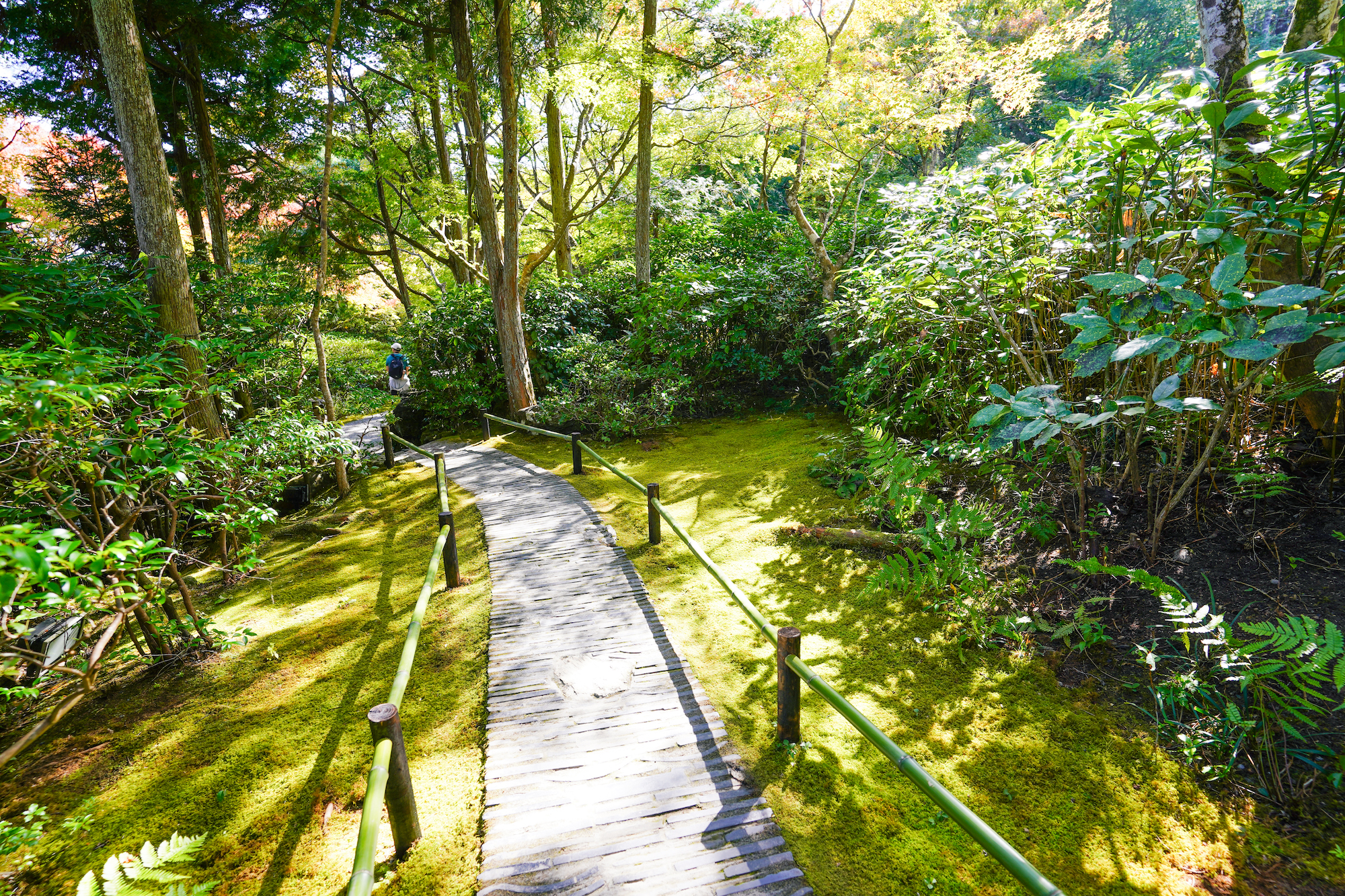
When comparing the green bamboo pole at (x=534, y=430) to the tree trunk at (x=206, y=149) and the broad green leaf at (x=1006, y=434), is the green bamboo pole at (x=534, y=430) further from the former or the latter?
the broad green leaf at (x=1006, y=434)

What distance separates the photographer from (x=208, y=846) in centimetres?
290

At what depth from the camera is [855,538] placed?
217 inches

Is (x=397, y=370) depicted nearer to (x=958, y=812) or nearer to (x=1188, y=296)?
(x=958, y=812)

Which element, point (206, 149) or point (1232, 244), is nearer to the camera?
point (1232, 244)

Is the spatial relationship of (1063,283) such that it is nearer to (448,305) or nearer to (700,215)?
(448,305)

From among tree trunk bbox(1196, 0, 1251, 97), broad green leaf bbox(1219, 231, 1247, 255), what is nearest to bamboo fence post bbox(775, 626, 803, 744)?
broad green leaf bbox(1219, 231, 1247, 255)

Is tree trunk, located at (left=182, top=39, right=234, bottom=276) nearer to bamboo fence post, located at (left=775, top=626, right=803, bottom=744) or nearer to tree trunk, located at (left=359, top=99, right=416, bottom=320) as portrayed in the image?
tree trunk, located at (left=359, top=99, right=416, bottom=320)

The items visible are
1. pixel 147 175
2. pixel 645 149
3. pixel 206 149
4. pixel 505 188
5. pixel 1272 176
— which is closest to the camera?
pixel 1272 176

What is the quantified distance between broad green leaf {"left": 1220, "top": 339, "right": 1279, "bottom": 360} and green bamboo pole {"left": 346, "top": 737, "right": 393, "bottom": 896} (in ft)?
11.5

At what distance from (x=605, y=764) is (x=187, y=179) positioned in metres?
13.4

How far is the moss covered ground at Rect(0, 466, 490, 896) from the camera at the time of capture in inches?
111

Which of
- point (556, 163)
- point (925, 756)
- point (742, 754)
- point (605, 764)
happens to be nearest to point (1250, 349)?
point (925, 756)

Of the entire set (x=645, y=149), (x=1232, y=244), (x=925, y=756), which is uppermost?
(x=645, y=149)

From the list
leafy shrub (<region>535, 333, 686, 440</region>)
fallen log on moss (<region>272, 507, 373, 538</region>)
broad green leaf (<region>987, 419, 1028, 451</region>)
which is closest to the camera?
broad green leaf (<region>987, 419, 1028, 451</region>)
